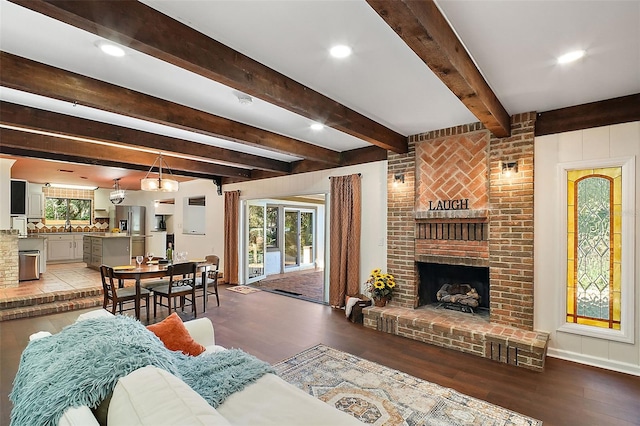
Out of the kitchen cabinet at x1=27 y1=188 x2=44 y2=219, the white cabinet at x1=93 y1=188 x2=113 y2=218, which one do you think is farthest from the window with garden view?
the kitchen cabinet at x1=27 y1=188 x2=44 y2=219

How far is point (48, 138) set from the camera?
419cm

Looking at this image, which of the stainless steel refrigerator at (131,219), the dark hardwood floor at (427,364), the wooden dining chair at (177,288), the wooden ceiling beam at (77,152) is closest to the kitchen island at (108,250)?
the stainless steel refrigerator at (131,219)

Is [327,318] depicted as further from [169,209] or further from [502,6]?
[169,209]

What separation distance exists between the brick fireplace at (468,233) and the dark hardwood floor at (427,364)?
22cm

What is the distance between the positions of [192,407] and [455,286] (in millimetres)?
4065

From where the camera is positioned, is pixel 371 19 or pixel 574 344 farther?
pixel 574 344

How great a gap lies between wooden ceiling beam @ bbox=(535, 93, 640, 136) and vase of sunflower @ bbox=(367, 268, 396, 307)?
250cm

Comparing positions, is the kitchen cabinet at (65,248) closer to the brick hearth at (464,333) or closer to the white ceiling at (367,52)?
the white ceiling at (367,52)

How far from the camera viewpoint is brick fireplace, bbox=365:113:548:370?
3.52 metres

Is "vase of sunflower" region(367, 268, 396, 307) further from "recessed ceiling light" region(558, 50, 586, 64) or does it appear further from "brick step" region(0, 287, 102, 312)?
"brick step" region(0, 287, 102, 312)

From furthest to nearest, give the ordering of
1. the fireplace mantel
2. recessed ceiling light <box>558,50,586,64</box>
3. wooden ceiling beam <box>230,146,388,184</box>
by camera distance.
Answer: wooden ceiling beam <box>230,146,388,184</box>, the fireplace mantel, recessed ceiling light <box>558,50,586,64</box>

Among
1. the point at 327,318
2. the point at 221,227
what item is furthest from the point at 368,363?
the point at 221,227

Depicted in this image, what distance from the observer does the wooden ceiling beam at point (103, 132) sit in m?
3.20

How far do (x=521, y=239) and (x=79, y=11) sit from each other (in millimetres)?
4154
